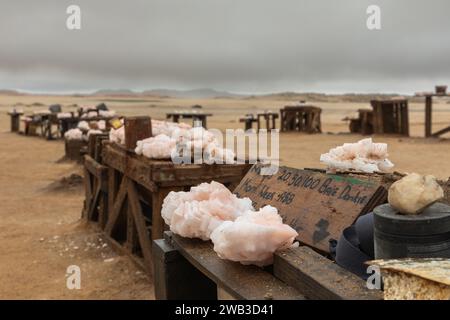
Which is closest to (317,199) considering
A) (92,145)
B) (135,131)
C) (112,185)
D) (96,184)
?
(135,131)

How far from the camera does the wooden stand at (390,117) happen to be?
22219mm

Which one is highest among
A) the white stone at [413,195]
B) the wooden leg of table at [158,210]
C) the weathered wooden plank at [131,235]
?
the white stone at [413,195]

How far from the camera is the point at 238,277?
2287 millimetres

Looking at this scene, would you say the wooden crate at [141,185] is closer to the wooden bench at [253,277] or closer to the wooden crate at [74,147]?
Result: the wooden bench at [253,277]

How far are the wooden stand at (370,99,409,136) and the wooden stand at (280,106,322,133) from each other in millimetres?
4268

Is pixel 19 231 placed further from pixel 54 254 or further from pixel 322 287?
pixel 322 287

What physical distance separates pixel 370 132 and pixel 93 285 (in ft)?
66.6

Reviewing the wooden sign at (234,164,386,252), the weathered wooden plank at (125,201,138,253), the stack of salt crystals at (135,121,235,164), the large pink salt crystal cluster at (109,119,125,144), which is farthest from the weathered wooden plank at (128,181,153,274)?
the wooden sign at (234,164,386,252)

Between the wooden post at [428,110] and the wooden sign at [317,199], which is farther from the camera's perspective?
the wooden post at [428,110]

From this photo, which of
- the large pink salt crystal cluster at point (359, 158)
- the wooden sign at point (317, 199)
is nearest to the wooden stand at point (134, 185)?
the wooden sign at point (317, 199)

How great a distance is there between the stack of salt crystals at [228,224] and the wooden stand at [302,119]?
23911 mm

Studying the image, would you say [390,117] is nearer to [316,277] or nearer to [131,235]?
[131,235]

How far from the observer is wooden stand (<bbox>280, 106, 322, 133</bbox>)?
2692 cm
